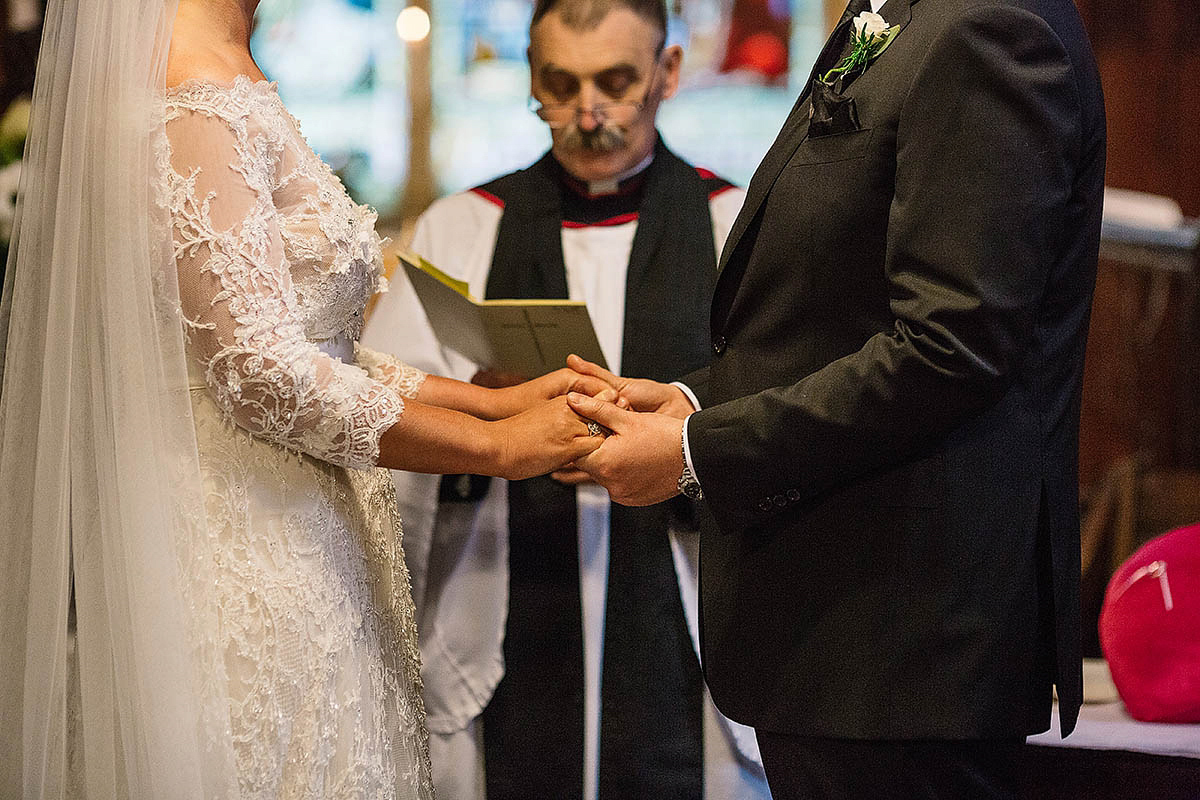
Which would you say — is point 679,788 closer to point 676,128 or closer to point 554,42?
point 554,42

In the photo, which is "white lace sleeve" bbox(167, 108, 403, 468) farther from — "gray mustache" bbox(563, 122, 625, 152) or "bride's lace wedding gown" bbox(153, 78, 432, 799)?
"gray mustache" bbox(563, 122, 625, 152)

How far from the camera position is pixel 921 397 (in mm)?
1390

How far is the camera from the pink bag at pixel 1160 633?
94.2 inches

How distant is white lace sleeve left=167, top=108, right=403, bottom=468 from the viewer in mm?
1549

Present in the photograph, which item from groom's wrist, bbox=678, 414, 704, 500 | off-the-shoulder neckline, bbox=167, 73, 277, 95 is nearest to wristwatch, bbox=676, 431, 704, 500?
groom's wrist, bbox=678, 414, 704, 500

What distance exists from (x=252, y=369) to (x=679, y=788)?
5.32 feet

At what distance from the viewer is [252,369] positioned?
157 centimetres

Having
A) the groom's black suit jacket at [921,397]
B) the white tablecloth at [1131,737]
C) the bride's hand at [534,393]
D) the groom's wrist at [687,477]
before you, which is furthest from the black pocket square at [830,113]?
the white tablecloth at [1131,737]

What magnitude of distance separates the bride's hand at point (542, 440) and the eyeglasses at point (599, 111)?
1.15 m

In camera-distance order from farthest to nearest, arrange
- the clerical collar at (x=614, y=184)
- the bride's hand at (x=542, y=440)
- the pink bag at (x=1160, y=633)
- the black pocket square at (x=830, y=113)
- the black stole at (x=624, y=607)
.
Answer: the clerical collar at (x=614, y=184) < the black stole at (x=624, y=607) < the pink bag at (x=1160, y=633) < the bride's hand at (x=542, y=440) < the black pocket square at (x=830, y=113)

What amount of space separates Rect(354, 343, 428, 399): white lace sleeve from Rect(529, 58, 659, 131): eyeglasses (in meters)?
0.94

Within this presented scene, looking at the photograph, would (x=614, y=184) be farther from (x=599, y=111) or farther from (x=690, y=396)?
(x=690, y=396)

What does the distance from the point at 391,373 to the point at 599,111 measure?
1.01m

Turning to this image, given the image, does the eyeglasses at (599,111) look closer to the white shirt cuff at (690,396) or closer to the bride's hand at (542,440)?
the white shirt cuff at (690,396)
